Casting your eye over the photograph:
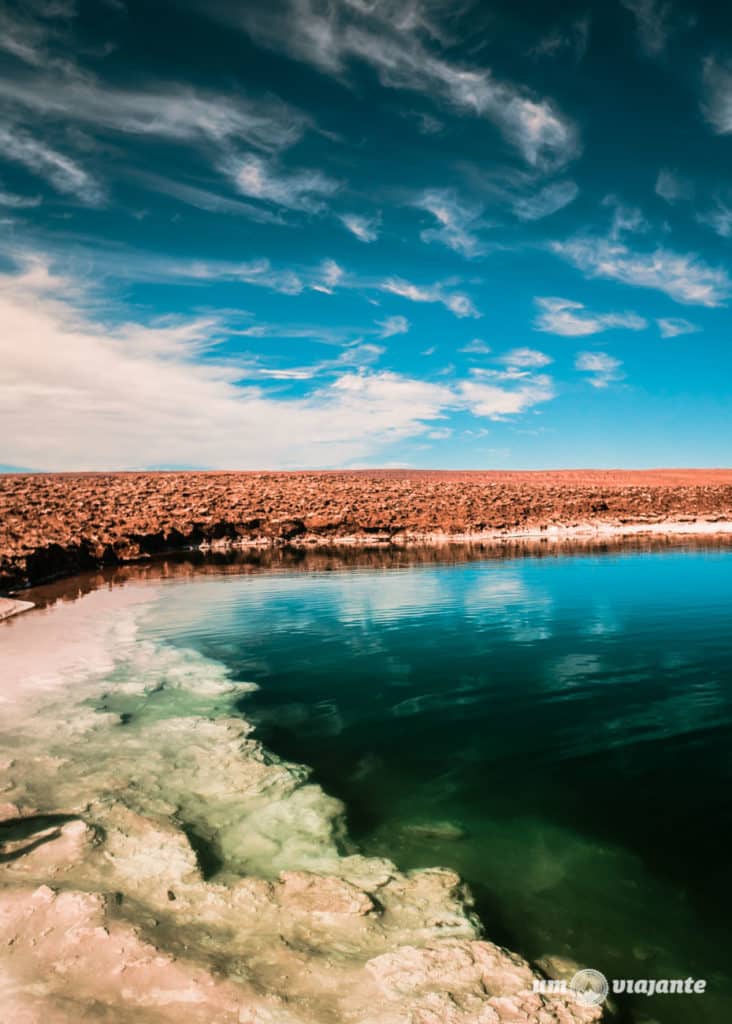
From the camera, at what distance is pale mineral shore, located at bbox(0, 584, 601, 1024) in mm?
4098

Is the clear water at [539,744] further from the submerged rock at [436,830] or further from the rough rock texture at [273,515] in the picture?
the rough rock texture at [273,515]

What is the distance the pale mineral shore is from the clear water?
1.60 ft

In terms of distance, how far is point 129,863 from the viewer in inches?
227

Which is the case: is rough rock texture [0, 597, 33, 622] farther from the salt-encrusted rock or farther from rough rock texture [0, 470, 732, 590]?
the salt-encrusted rock

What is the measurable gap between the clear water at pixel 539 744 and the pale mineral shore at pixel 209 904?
488 millimetres

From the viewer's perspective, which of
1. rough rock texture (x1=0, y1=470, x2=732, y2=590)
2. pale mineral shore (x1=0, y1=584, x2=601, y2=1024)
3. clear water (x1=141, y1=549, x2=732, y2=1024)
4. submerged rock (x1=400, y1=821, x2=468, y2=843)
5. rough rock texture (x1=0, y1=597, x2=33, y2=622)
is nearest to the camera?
pale mineral shore (x1=0, y1=584, x2=601, y2=1024)

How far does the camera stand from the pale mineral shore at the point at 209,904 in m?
4.10

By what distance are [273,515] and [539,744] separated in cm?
3832

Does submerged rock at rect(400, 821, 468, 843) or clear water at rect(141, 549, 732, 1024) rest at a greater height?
clear water at rect(141, 549, 732, 1024)

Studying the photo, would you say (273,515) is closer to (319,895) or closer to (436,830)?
(436,830)

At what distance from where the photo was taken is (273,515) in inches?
1800

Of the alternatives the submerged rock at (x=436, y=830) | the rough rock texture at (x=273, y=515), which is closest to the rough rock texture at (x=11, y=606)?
the rough rock texture at (x=273, y=515)

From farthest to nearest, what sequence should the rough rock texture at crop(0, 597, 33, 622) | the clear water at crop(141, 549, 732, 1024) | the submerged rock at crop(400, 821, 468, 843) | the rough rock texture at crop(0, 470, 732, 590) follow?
the rough rock texture at crop(0, 470, 732, 590) < the rough rock texture at crop(0, 597, 33, 622) < the submerged rock at crop(400, 821, 468, 843) < the clear water at crop(141, 549, 732, 1024)

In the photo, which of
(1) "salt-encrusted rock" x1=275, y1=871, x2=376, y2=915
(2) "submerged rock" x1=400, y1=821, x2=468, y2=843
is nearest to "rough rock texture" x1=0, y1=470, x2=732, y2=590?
(2) "submerged rock" x1=400, y1=821, x2=468, y2=843
